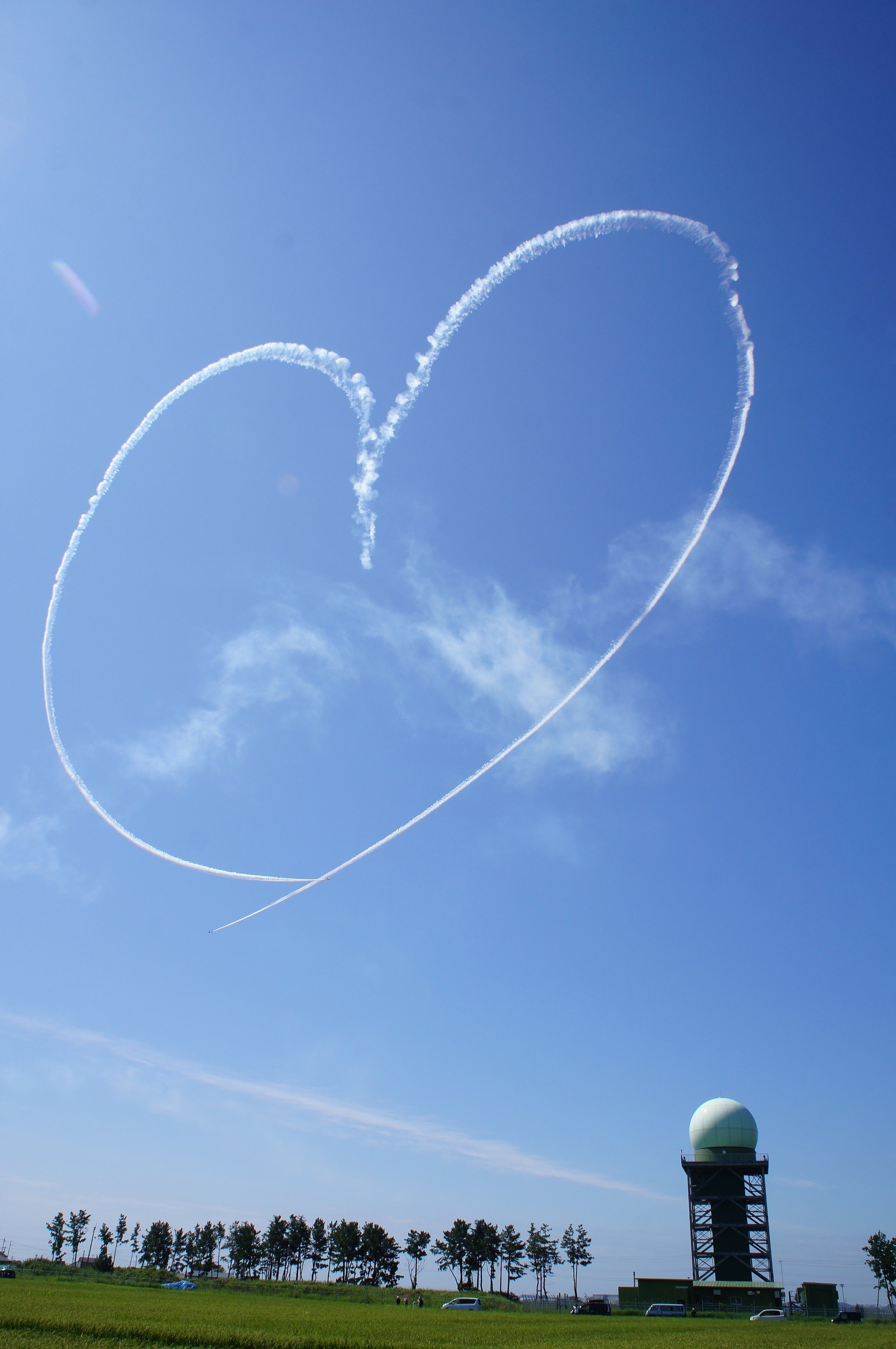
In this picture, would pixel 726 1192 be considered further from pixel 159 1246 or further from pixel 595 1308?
pixel 159 1246

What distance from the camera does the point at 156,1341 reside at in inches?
1690

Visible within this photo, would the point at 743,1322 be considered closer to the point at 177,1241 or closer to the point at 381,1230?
the point at 381,1230

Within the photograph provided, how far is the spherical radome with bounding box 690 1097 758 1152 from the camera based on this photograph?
3831 inches

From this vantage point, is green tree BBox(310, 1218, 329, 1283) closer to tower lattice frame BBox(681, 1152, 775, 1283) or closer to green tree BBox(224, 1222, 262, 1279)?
green tree BBox(224, 1222, 262, 1279)

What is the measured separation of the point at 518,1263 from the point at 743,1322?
92791 mm

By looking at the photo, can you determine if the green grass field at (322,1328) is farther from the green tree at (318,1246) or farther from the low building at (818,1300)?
the green tree at (318,1246)

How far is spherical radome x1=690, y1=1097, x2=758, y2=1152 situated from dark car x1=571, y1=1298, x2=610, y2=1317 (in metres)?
19.8

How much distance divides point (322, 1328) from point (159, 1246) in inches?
6805

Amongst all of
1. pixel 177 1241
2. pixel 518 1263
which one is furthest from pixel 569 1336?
pixel 177 1241

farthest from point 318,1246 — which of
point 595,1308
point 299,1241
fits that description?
point 595,1308

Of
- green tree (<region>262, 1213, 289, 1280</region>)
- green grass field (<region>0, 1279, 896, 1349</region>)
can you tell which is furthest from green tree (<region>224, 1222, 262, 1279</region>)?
green grass field (<region>0, 1279, 896, 1349</region>)

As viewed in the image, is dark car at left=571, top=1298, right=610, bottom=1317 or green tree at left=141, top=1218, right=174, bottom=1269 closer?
dark car at left=571, top=1298, right=610, bottom=1317

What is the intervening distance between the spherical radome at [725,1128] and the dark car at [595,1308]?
19.8m

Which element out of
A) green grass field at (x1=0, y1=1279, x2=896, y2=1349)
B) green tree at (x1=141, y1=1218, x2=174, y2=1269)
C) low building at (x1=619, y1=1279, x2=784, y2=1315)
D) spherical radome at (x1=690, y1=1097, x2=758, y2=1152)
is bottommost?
green tree at (x1=141, y1=1218, x2=174, y2=1269)
